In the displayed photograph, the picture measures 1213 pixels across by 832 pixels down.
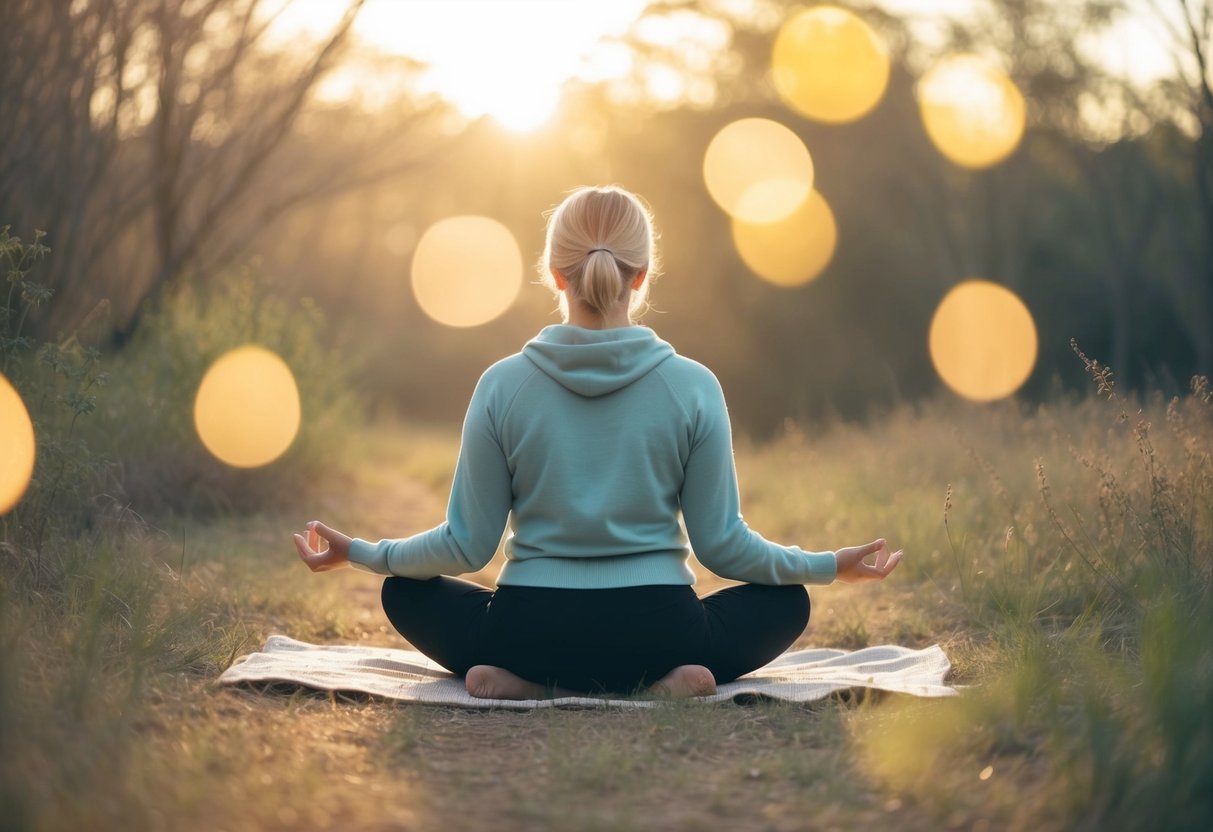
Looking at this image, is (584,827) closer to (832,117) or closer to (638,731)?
(638,731)

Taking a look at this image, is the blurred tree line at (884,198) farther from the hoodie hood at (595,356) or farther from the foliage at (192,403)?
the hoodie hood at (595,356)

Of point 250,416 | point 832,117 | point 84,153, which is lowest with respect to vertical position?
point 250,416

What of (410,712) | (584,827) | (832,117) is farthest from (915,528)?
(832,117)

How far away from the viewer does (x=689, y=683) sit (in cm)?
303

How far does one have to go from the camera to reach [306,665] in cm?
325

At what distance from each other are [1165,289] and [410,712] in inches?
574

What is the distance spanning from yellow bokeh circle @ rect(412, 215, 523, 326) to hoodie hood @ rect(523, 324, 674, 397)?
61.7 feet

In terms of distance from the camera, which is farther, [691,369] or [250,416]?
[250,416]

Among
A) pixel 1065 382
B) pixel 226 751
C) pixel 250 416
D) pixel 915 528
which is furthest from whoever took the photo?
pixel 1065 382

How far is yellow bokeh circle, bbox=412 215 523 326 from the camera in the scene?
74.5ft

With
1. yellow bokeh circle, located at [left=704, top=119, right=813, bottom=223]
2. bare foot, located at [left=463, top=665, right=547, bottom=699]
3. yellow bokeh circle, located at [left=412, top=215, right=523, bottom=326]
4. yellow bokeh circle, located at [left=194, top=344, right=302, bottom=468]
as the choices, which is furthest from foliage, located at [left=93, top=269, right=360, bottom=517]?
yellow bokeh circle, located at [left=412, top=215, right=523, bottom=326]

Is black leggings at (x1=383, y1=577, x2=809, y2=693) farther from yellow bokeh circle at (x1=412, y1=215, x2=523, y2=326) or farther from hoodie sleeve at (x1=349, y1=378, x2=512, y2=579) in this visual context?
yellow bokeh circle at (x1=412, y1=215, x2=523, y2=326)

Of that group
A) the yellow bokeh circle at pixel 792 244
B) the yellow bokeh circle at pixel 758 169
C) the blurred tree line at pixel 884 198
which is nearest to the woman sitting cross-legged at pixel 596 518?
the blurred tree line at pixel 884 198

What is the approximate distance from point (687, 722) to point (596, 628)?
0.35 m
